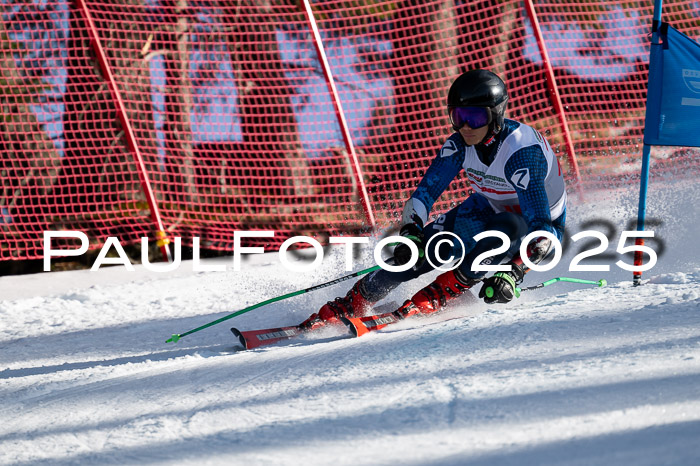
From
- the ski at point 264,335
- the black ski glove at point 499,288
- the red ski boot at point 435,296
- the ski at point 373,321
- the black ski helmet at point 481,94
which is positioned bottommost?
the ski at point 264,335

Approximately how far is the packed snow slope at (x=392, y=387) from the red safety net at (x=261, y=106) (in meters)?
2.46

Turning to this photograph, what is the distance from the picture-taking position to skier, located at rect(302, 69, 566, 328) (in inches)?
153

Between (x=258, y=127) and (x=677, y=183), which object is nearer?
(x=677, y=183)

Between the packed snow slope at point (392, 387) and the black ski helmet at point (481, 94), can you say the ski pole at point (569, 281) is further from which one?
the black ski helmet at point (481, 94)

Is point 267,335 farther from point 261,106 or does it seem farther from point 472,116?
point 261,106

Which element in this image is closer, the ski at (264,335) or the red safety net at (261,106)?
the ski at (264,335)

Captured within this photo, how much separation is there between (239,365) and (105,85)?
4363mm

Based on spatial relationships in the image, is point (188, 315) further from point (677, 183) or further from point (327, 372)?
point (677, 183)

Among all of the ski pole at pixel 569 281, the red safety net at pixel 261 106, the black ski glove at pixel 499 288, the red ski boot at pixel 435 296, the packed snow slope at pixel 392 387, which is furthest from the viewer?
the red safety net at pixel 261 106

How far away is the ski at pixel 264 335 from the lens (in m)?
4.12

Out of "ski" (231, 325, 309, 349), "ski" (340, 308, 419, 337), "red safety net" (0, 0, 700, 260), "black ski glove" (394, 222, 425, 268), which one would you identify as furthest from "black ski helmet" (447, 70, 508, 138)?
"red safety net" (0, 0, 700, 260)

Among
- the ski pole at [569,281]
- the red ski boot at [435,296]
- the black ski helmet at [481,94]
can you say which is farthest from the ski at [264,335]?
the black ski helmet at [481,94]

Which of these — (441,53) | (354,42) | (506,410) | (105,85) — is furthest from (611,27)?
(506,410)

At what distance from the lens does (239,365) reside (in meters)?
3.65
